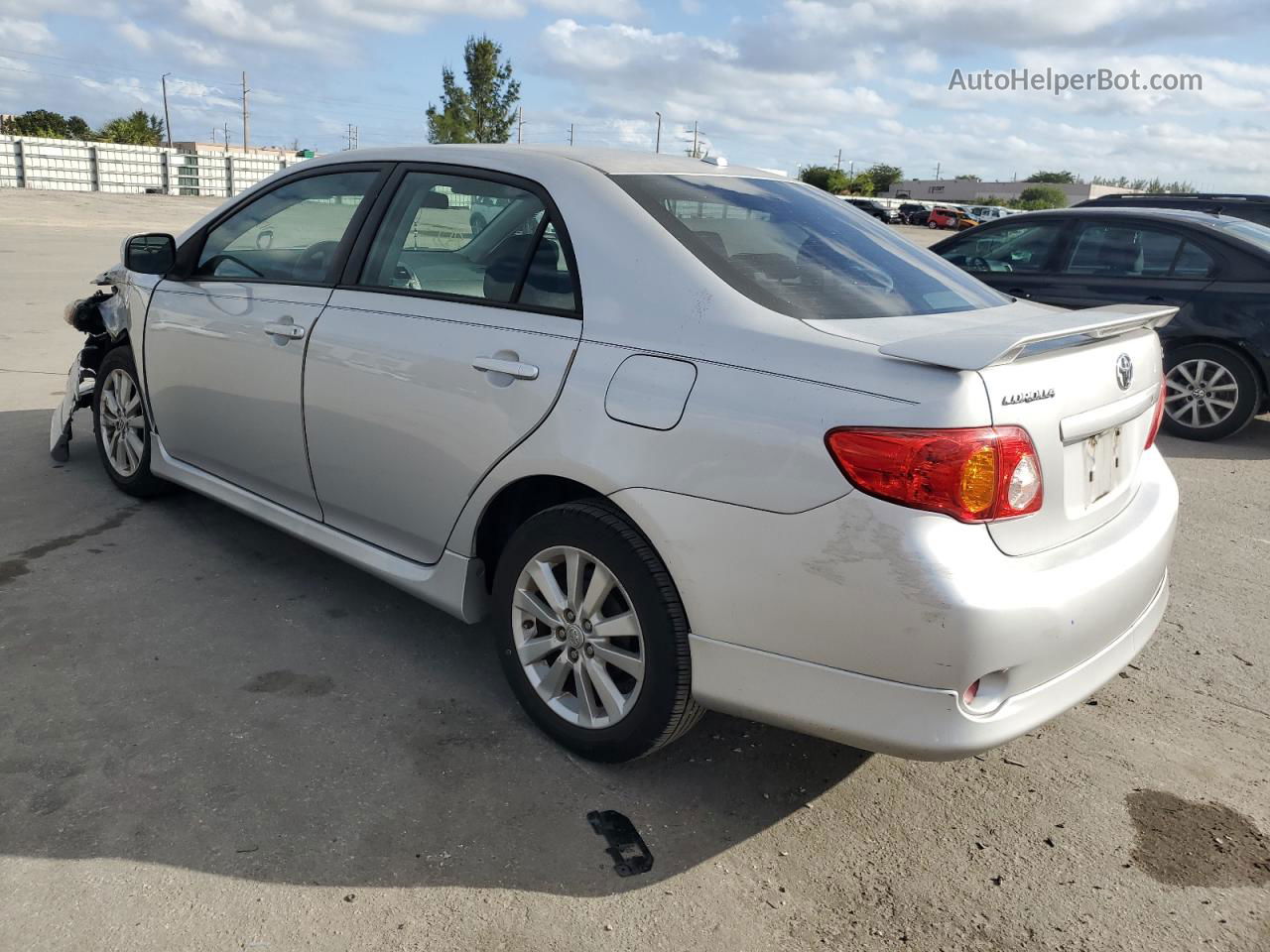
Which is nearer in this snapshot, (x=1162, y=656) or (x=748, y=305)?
(x=748, y=305)

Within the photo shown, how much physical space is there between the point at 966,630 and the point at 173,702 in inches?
93.1

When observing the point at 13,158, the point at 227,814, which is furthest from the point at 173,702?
the point at 13,158

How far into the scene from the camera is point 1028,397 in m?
2.31

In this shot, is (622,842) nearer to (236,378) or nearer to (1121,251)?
(236,378)

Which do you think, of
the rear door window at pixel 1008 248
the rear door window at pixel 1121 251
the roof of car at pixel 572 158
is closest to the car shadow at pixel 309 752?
the roof of car at pixel 572 158

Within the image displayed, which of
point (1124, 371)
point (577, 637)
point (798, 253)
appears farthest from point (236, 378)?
point (1124, 371)

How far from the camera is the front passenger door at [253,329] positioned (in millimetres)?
3646

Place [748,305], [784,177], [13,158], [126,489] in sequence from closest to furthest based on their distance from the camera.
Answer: [748,305] < [784,177] < [126,489] < [13,158]

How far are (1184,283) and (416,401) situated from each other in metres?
6.34

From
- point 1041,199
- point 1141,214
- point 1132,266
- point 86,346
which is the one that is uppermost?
point 1041,199

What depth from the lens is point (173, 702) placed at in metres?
3.16

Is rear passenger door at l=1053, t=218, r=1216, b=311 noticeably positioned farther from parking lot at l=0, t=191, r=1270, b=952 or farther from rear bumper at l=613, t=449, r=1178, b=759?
rear bumper at l=613, t=449, r=1178, b=759

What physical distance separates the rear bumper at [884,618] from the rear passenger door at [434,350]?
0.56 m

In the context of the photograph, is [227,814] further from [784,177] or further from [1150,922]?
[784,177]
